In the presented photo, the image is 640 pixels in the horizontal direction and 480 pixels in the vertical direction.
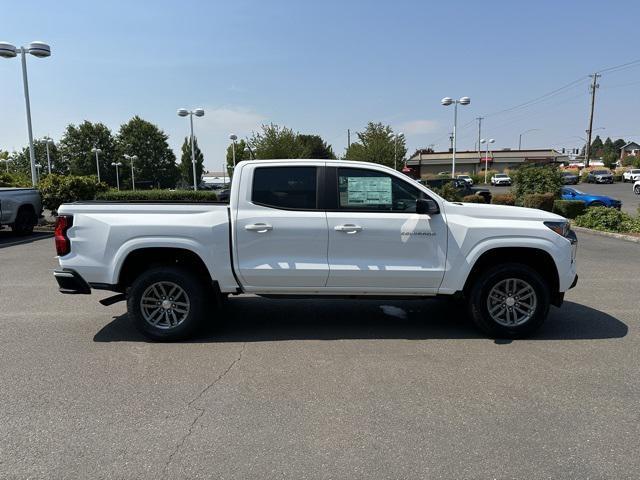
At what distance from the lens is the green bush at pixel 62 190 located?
15.8 m

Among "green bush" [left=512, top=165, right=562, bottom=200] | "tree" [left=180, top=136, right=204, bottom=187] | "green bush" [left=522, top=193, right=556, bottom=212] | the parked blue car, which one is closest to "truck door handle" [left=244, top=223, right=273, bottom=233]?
"green bush" [left=522, top=193, right=556, bottom=212]

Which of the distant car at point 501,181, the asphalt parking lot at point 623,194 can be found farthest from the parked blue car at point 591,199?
the distant car at point 501,181

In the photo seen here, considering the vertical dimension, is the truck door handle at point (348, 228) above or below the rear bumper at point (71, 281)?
above

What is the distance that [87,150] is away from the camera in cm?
9131

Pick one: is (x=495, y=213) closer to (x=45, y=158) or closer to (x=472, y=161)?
(x=472, y=161)

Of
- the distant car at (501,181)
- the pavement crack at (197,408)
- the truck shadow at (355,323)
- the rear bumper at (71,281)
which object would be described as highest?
the distant car at (501,181)

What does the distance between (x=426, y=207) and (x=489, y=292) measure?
116 cm

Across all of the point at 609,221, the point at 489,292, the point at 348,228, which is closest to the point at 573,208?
the point at 609,221

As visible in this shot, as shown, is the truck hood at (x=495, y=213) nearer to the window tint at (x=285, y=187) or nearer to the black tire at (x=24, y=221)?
the window tint at (x=285, y=187)

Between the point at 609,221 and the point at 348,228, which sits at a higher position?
the point at 348,228

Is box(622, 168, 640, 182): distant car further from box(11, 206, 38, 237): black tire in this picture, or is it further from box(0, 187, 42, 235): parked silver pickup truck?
box(11, 206, 38, 237): black tire

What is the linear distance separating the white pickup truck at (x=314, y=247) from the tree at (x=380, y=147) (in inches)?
1458

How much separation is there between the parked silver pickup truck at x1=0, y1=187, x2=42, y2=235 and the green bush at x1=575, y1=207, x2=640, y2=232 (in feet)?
56.4

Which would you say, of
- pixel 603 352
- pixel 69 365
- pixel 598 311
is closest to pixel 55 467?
pixel 69 365
